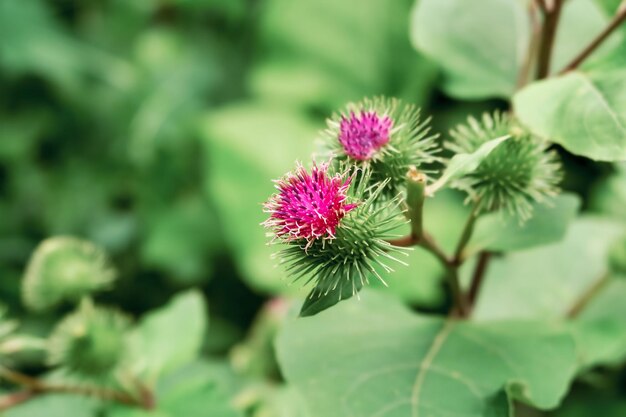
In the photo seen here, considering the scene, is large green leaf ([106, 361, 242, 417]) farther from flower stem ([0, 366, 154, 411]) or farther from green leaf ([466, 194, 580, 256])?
green leaf ([466, 194, 580, 256])

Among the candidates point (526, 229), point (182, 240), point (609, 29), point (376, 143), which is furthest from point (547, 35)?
point (182, 240)

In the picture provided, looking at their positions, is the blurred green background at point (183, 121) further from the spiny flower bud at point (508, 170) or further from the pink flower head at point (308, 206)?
the pink flower head at point (308, 206)

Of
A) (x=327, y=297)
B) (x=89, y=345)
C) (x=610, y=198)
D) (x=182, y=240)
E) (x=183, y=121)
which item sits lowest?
(x=610, y=198)

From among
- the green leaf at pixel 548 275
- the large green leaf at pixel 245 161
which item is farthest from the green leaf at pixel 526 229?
the large green leaf at pixel 245 161

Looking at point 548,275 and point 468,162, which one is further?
point 548,275

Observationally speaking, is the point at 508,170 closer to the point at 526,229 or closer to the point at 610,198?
the point at 526,229

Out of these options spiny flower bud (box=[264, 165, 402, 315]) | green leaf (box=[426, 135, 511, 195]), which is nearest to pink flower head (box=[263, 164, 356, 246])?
spiny flower bud (box=[264, 165, 402, 315])
